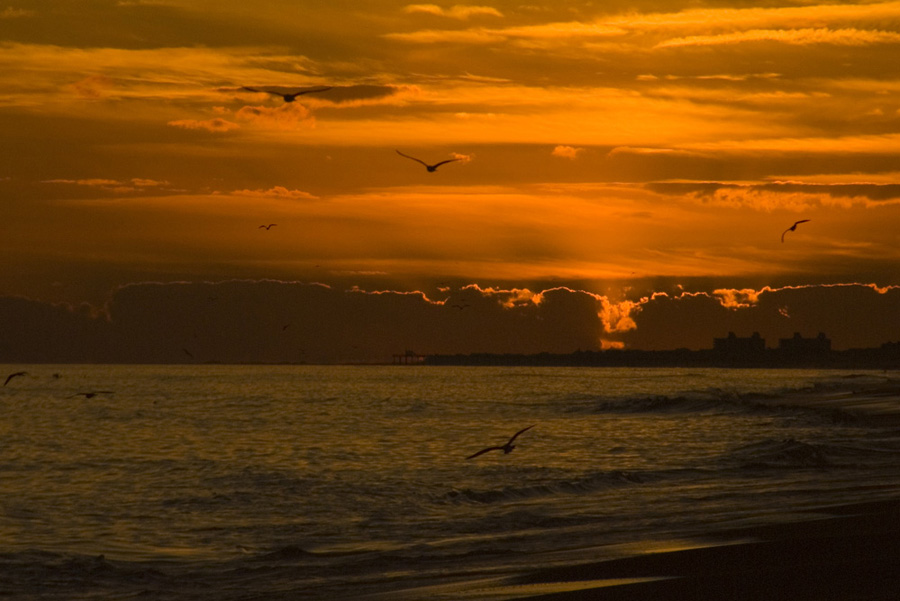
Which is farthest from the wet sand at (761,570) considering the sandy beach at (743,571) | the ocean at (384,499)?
the ocean at (384,499)

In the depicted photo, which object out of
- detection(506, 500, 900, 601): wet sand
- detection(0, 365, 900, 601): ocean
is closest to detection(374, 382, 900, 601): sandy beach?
detection(506, 500, 900, 601): wet sand

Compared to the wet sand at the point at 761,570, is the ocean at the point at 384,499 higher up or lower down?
lower down

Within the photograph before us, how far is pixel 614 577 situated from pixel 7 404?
3484 inches

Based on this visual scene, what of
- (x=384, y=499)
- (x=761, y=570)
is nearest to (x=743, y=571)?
(x=761, y=570)

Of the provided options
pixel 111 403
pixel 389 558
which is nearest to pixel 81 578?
pixel 389 558

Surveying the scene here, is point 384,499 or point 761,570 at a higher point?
point 761,570

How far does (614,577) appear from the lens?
44.0 feet

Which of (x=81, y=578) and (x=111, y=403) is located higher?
(x=81, y=578)

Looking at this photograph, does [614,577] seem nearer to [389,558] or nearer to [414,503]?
[389,558]

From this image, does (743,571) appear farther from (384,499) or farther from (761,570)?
(384,499)

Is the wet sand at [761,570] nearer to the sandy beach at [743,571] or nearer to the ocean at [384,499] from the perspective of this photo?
the sandy beach at [743,571]

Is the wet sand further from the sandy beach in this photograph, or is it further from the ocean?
the ocean

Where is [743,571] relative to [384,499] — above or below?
above

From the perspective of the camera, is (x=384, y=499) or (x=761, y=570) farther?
(x=384, y=499)
